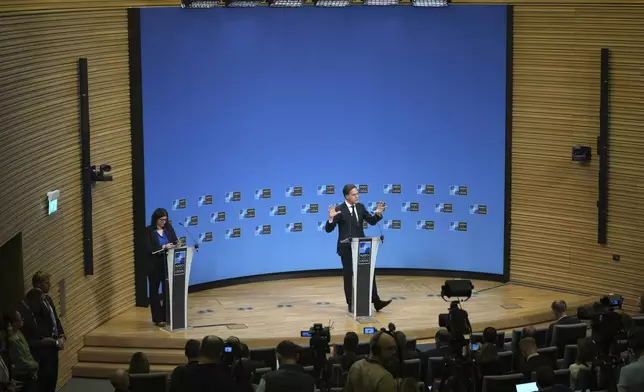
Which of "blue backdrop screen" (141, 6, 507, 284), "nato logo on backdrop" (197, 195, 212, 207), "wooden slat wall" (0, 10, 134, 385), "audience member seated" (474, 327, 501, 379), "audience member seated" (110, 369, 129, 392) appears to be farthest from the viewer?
"blue backdrop screen" (141, 6, 507, 284)

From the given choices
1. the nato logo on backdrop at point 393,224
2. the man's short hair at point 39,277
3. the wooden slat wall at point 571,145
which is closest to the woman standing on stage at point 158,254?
the man's short hair at point 39,277

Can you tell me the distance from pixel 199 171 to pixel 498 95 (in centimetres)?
417

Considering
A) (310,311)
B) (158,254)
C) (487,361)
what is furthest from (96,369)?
(487,361)

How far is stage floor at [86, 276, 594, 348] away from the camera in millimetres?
14086

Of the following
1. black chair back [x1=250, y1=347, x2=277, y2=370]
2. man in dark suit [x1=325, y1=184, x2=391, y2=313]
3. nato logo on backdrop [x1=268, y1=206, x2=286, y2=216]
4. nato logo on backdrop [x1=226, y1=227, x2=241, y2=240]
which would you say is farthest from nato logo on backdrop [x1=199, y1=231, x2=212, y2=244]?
black chair back [x1=250, y1=347, x2=277, y2=370]

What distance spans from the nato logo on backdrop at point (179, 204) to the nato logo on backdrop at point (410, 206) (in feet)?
10.4

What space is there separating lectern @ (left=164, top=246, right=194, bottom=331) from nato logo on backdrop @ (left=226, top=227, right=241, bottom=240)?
2.43m

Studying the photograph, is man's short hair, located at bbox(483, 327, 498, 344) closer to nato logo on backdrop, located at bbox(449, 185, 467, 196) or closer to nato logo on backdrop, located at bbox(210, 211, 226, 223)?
nato logo on backdrop, located at bbox(449, 185, 467, 196)

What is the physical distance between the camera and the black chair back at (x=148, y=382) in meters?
9.73

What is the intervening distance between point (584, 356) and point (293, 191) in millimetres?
7219

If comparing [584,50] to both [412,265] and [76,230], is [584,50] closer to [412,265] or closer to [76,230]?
[412,265]

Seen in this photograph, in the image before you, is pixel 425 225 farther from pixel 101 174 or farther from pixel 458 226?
pixel 101 174

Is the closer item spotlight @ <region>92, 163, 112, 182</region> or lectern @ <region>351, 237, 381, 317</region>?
spotlight @ <region>92, 163, 112, 182</region>

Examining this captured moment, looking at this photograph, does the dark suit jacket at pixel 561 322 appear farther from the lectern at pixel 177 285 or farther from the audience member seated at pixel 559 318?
the lectern at pixel 177 285
